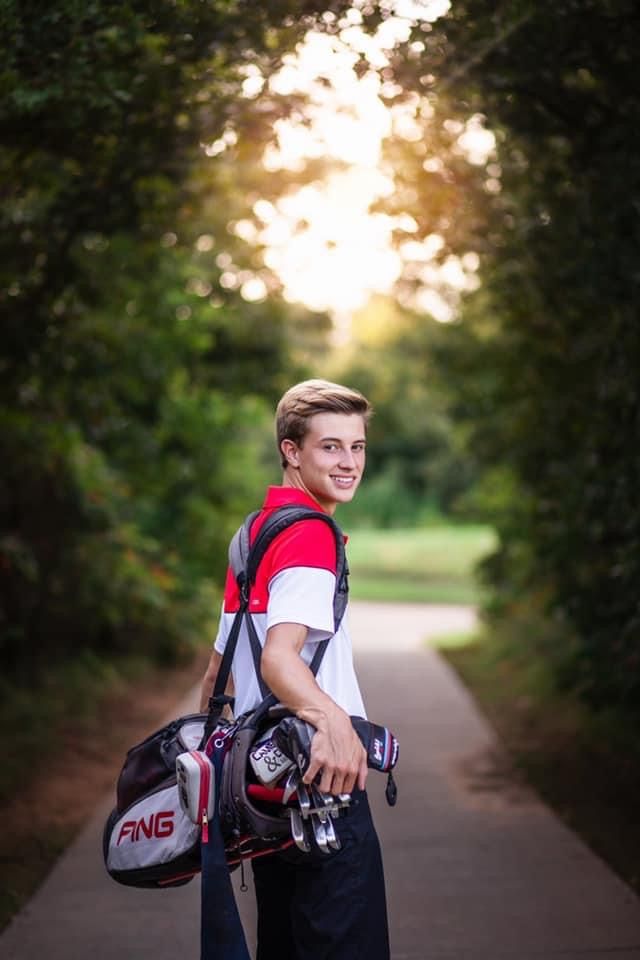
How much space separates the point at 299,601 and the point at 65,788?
5.53m

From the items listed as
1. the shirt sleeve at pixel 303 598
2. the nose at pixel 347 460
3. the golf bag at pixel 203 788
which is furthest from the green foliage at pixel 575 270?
the shirt sleeve at pixel 303 598

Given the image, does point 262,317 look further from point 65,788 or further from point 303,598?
point 303,598

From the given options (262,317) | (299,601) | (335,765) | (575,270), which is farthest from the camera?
(262,317)

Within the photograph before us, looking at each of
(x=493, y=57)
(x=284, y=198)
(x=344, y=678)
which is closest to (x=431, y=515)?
(x=284, y=198)

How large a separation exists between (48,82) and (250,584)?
317 cm

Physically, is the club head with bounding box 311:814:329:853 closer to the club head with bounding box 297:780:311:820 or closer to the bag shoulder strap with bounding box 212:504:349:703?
the club head with bounding box 297:780:311:820

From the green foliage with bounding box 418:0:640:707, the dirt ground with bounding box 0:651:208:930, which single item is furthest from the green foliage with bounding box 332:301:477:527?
the green foliage with bounding box 418:0:640:707

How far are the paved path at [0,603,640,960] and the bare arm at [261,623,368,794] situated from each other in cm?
224

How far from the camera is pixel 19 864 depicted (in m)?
5.92

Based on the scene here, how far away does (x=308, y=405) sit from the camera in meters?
3.00

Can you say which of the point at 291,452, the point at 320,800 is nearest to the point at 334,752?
the point at 320,800

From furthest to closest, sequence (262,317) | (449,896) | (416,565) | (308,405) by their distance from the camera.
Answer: (416,565) → (262,317) → (449,896) → (308,405)

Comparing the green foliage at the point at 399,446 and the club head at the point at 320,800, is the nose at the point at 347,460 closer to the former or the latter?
the club head at the point at 320,800

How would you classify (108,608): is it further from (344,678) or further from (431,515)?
(431,515)
